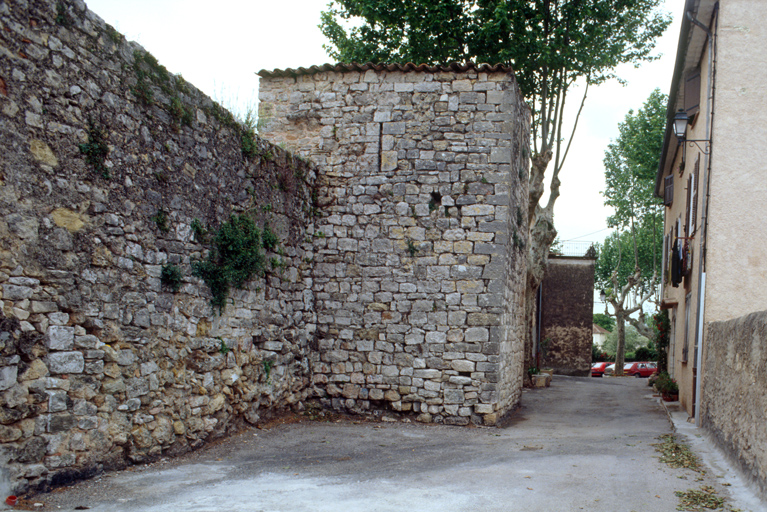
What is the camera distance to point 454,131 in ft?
→ 31.3

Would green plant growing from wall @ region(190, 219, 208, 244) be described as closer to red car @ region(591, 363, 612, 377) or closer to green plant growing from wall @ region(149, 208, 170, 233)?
green plant growing from wall @ region(149, 208, 170, 233)

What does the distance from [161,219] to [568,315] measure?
2095 centimetres

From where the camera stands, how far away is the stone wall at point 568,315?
24.6 metres

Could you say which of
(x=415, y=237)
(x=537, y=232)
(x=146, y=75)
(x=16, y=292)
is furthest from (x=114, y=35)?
(x=537, y=232)

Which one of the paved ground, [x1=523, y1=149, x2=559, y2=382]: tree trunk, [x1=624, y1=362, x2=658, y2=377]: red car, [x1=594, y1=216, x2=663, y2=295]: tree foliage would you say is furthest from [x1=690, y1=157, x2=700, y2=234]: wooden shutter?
[x1=624, y1=362, x2=658, y2=377]: red car

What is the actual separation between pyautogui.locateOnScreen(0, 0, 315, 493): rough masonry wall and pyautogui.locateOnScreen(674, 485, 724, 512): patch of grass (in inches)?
182

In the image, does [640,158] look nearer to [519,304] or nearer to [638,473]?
[519,304]

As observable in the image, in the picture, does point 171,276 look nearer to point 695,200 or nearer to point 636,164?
point 695,200

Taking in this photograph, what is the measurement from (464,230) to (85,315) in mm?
5481

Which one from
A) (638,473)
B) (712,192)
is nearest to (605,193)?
(712,192)

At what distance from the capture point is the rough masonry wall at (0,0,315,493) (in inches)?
188

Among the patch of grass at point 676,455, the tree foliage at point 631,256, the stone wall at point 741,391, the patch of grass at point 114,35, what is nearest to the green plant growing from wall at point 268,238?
the patch of grass at point 114,35

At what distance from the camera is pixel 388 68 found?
972cm

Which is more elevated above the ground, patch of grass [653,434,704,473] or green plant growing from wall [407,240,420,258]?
green plant growing from wall [407,240,420,258]
